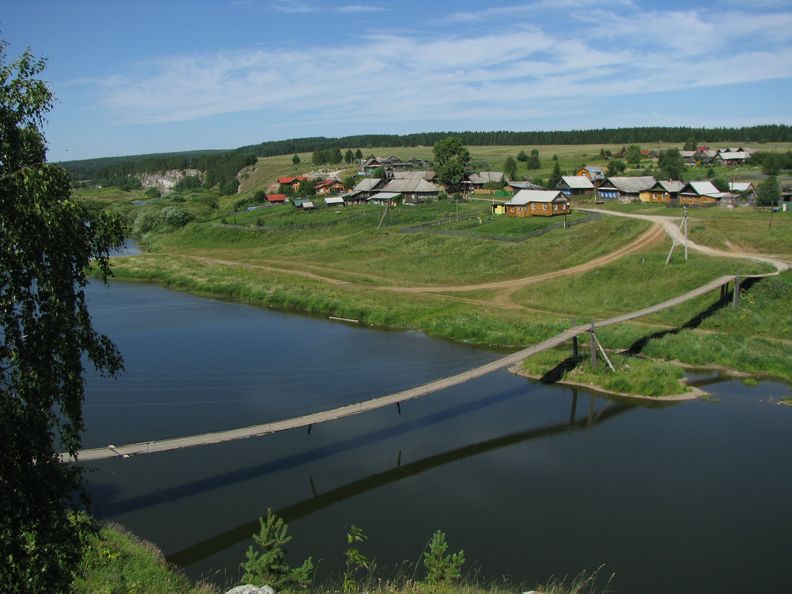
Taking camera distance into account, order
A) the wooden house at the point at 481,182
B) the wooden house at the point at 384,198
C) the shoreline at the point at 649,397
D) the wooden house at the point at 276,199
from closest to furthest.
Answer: the shoreline at the point at 649,397 → the wooden house at the point at 384,198 → the wooden house at the point at 481,182 → the wooden house at the point at 276,199

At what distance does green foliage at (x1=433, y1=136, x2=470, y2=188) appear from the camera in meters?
101

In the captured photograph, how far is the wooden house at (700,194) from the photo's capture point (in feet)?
246

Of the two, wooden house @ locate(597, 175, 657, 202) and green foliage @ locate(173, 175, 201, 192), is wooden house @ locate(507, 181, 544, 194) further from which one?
green foliage @ locate(173, 175, 201, 192)

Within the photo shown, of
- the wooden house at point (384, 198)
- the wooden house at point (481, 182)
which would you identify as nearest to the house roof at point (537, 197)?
the wooden house at point (384, 198)

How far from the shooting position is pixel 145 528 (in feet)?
67.3

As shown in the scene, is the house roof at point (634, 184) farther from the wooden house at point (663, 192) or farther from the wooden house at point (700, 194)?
Answer: the wooden house at point (700, 194)

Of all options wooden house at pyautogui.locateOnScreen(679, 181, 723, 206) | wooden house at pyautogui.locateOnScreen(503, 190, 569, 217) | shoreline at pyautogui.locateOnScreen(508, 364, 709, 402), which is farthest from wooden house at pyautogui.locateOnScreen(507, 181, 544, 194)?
shoreline at pyautogui.locateOnScreen(508, 364, 709, 402)

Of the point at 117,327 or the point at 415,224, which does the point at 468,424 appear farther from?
the point at 415,224

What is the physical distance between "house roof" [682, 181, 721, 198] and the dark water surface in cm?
4759

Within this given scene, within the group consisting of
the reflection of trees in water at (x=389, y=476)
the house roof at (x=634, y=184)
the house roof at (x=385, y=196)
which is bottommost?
the reflection of trees in water at (x=389, y=476)

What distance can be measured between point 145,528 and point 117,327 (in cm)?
2854

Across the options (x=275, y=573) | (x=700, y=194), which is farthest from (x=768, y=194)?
(x=275, y=573)

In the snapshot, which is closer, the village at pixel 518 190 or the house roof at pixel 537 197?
the house roof at pixel 537 197

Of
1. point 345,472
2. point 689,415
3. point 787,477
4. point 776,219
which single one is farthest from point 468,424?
point 776,219
